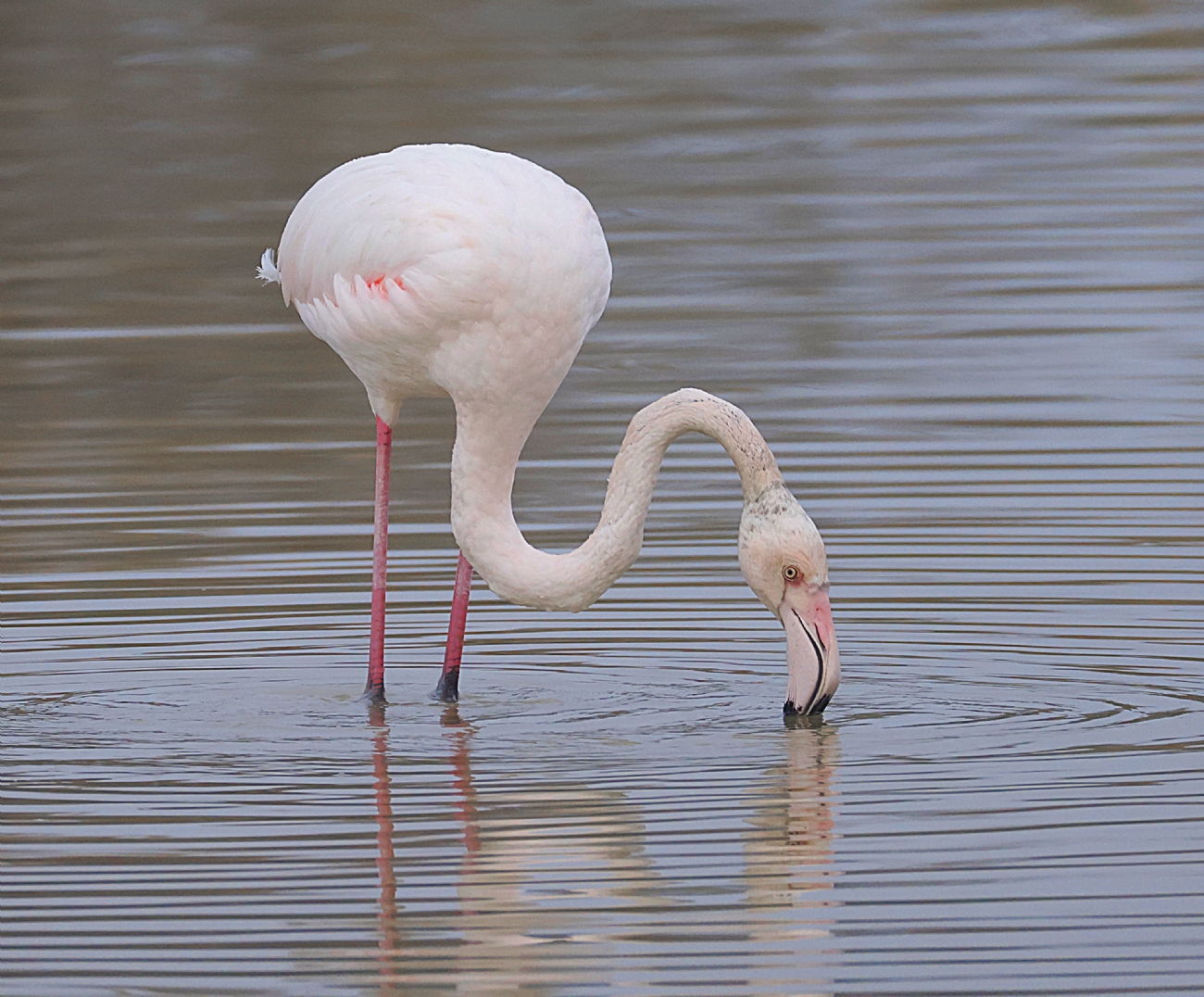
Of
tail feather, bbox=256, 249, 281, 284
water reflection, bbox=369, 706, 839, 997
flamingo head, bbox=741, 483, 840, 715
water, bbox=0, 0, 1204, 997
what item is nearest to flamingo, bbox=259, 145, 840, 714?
flamingo head, bbox=741, 483, 840, 715

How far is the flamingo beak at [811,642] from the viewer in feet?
25.7

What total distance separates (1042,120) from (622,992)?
1662 cm

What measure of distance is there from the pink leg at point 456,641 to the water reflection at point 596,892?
0.98 metres

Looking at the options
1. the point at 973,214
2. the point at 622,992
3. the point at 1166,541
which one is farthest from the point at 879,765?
the point at 973,214

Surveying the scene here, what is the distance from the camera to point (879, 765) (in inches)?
297

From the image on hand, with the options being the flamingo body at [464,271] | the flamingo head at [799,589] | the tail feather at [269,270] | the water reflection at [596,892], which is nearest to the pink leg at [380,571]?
the flamingo body at [464,271]

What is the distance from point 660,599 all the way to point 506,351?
1.84m

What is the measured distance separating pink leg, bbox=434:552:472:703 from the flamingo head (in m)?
1.28

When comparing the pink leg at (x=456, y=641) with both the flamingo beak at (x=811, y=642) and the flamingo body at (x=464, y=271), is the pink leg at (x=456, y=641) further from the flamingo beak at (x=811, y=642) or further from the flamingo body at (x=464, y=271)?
the flamingo beak at (x=811, y=642)

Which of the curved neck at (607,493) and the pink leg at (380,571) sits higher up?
the curved neck at (607,493)

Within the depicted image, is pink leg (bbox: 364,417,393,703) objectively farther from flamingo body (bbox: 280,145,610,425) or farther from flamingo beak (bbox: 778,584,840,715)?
flamingo beak (bbox: 778,584,840,715)

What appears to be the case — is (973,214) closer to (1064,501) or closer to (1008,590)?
(1064,501)

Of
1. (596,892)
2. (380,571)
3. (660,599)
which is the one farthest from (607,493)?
(596,892)

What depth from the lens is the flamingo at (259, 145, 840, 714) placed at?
7906 mm
